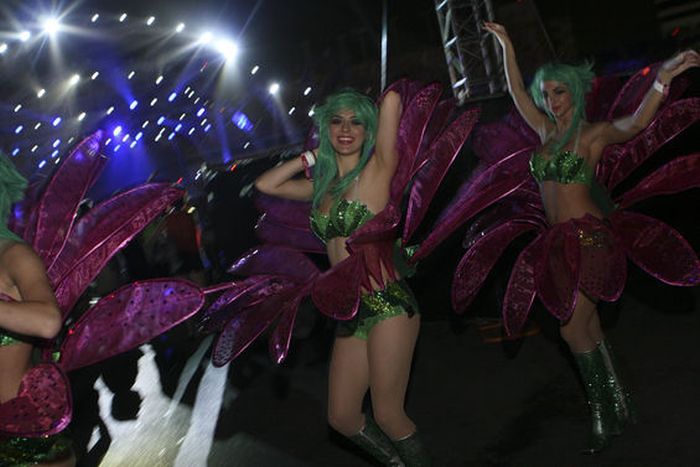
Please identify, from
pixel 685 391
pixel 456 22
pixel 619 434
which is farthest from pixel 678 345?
pixel 456 22

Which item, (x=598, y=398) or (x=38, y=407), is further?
(x=598, y=398)

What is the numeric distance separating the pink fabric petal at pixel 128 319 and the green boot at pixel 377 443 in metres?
0.93

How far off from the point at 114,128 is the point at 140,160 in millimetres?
2566

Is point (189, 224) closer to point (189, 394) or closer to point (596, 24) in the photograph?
point (189, 394)

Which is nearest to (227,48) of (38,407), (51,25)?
(51,25)

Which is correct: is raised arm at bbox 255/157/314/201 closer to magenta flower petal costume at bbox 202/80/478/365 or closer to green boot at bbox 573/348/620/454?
magenta flower petal costume at bbox 202/80/478/365

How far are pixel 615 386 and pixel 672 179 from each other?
3.26 ft

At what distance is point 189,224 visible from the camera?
8125mm

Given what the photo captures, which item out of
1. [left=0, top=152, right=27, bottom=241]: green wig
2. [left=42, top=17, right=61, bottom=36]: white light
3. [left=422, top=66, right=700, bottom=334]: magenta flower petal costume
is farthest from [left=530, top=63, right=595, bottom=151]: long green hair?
[left=42, top=17, right=61, bottom=36]: white light

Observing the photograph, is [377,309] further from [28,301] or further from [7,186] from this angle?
[7,186]

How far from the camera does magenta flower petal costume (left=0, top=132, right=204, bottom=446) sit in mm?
2422

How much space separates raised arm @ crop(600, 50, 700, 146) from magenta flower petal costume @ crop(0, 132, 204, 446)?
2004 millimetres

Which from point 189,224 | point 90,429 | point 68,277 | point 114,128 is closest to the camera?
point 68,277

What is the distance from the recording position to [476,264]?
3402mm
